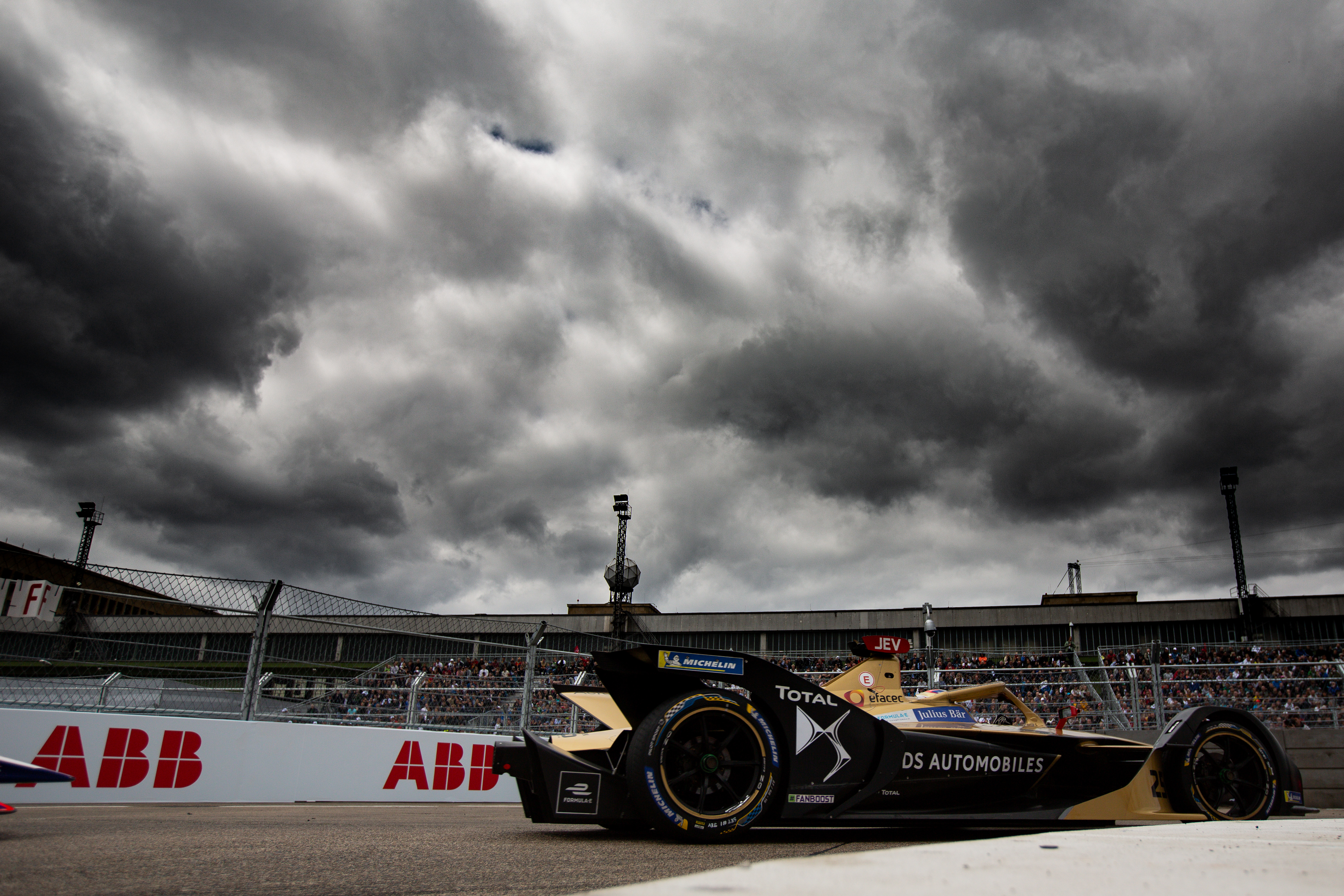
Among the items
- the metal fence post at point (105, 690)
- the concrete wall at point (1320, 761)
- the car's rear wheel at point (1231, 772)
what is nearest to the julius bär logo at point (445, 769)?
the metal fence post at point (105, 690)

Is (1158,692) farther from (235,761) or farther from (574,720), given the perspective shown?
(235,761)

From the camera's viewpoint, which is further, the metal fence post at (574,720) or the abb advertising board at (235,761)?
the metal fence post at (574,720)

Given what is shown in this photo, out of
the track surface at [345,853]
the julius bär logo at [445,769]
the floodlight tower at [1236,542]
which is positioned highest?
the floodlight tower at [1236,542]

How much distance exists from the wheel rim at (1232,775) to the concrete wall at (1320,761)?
4.17 metres

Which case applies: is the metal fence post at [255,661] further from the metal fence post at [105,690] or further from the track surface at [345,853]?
the track surface at [345,853]

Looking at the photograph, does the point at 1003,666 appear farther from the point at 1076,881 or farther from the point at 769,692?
the point at 1076,881

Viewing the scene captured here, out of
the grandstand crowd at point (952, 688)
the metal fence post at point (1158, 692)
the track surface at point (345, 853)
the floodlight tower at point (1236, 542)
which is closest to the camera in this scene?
the track surface at point (345, 853)

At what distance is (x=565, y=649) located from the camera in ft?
109

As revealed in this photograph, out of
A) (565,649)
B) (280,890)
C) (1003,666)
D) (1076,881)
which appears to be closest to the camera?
(1076,881)

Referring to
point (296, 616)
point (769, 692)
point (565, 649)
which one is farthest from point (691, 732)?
point (565, 649)

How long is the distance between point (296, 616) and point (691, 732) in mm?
5617

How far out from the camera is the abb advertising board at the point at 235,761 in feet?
22.3

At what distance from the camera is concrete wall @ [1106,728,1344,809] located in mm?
9344

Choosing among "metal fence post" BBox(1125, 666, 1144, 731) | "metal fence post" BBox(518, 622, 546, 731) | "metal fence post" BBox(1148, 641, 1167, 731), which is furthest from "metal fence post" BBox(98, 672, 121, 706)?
"metal fence post" BBox(1125, 666, 1144, 731)
